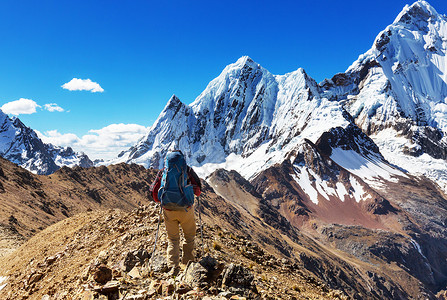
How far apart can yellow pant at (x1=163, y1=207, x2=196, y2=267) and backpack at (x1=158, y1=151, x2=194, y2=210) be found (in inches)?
10.5

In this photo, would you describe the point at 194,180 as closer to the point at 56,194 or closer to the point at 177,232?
the point at 177,232

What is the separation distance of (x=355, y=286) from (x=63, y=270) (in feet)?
290

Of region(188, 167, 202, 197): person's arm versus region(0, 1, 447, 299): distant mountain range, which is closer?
region(188, 167, 202, 197): person's arm

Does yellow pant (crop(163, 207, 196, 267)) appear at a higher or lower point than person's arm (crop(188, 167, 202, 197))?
lower

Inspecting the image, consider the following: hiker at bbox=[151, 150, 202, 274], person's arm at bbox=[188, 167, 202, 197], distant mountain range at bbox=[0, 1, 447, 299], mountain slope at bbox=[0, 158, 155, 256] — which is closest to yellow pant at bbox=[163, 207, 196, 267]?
hiker at bbox=[151, 150, 202, 274]

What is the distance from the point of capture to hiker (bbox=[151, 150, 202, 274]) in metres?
7.99

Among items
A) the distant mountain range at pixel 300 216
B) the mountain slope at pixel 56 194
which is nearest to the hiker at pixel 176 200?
the distant mountain range at pixel 300 216

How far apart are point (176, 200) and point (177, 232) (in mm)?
989

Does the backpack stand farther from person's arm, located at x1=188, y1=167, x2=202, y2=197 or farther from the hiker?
person's arm, located at x1=188, y1=167, x2=202, y2=197

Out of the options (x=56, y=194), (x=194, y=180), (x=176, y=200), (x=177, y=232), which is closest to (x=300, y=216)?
(x=56, y=194)

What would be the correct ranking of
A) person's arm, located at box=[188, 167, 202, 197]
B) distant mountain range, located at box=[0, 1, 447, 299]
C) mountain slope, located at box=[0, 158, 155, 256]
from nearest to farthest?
1. person's arm, located at box=[188, 167, 202, 197]
2. distant mountain range, located at box=[0, 1, 447, 299]
3. mountain slope, located at box=[0, 158, 155, 256]

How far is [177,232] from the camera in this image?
831 centimetres

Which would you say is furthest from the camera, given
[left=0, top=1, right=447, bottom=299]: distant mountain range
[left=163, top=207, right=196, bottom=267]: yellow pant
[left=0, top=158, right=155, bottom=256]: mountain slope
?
[left=0, top=158, right=155, bottom=256]: mountain slope

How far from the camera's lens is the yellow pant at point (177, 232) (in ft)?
26.2
